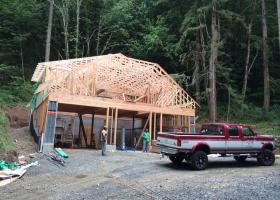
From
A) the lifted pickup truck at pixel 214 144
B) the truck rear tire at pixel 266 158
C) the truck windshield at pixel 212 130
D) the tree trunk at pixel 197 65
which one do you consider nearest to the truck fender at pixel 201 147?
the lifted pickup truck at pixel 214 144

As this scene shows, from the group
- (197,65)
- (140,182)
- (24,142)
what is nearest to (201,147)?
(140,182)

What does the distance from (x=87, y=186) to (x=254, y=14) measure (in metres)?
26.7

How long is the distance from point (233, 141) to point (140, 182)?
5039 millimetres

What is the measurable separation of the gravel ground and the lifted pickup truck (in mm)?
540

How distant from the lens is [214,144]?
1255 centimetres

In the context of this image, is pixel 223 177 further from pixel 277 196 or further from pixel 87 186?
pixel 87 186

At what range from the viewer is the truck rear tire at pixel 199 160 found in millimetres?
12039

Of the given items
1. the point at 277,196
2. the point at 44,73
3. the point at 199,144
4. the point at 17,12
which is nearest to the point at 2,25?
the point at 17,12

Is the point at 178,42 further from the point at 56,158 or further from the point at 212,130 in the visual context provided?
the point at 56,158

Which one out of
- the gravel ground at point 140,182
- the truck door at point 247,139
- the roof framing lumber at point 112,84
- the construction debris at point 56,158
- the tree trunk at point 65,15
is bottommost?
the gravel ground at point 140,182

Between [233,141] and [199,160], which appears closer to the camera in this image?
[199,160]

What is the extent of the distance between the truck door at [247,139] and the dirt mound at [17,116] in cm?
1888

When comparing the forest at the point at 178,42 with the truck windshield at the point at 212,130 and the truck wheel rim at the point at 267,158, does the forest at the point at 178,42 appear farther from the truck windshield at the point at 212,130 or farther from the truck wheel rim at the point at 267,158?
the truck windshield at the point at 212,130

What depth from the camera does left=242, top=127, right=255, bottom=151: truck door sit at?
13297 millimetres
